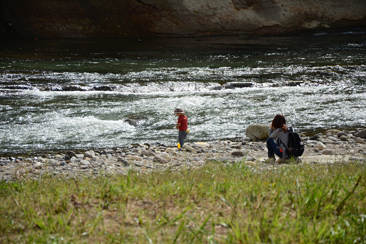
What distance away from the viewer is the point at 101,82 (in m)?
17.5

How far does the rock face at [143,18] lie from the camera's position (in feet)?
101

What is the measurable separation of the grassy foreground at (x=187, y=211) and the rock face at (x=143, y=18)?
89.9ft

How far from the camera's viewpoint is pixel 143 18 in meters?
31.4

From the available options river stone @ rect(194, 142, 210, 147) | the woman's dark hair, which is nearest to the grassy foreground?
the woman's dark hair

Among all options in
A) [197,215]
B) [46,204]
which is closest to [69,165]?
[46,204]

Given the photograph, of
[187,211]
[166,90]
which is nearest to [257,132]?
[166,90]

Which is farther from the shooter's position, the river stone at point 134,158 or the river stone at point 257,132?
the river stone at point 257,132

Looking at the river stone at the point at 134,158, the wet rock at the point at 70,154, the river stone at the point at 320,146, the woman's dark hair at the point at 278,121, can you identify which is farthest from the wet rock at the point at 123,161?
the river stone at the point at 320,146

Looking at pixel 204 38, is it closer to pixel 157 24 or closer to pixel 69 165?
pixel 157 24

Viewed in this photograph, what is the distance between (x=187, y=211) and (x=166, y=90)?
1294cm

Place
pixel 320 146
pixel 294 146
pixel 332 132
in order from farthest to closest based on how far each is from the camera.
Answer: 1. pixel 332 132
2. pixel 320 146
3. pixel 294 146

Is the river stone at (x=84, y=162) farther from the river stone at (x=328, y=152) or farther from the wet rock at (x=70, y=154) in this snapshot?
the river stone at (x=328, y=152)

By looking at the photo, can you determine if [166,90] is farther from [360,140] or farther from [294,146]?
[294,146]

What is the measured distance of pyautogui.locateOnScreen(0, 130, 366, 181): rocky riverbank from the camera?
8.50 metres
